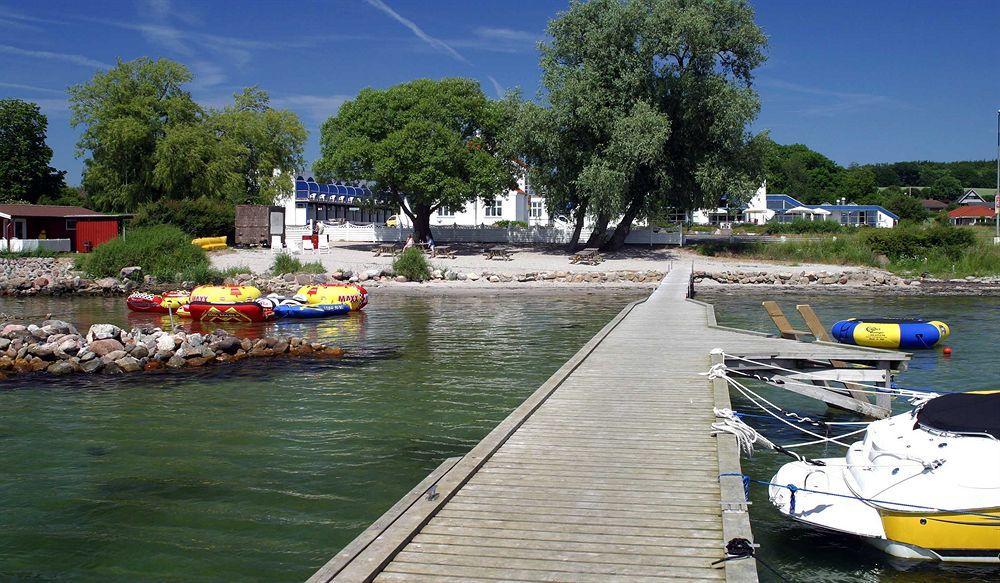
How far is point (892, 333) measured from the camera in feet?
69.7

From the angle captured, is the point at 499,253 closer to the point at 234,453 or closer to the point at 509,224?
the point at 509,224

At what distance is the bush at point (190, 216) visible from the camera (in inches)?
2158

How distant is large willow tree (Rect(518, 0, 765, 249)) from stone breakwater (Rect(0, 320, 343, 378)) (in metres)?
26.5

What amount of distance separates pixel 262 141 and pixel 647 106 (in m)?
34.7

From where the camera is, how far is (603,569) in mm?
6184

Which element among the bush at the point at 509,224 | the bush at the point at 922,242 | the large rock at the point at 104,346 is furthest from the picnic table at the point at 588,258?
the large rock at the point at 104,346

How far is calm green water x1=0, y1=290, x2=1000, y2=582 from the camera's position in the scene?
8.52 meters

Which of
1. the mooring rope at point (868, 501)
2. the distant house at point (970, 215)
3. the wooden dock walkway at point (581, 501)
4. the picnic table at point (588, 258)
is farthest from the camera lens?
the distant house at point (970, 215)

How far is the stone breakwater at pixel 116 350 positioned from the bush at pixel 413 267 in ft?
64.4

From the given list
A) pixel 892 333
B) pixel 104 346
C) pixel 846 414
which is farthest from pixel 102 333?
pixel 892 333

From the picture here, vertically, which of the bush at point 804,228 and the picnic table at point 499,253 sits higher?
the bush at point 804,228

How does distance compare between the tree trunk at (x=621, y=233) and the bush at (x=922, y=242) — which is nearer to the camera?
the bush at (x=922, y=242)

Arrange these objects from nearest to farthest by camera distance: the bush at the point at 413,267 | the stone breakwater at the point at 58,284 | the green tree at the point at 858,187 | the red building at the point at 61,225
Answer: the stone breakwater at the point at 58,284
the bush at the point at 413,267
the red building at the point at 61,225
the green tree at the point at 858,187

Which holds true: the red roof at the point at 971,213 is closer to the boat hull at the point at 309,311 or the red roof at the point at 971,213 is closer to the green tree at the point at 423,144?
the green tree at the point at 423,144
